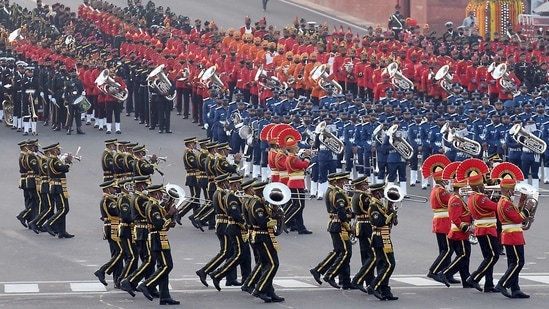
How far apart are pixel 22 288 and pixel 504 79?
19872 millimetres

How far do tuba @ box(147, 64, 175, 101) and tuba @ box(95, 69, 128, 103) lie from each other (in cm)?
80

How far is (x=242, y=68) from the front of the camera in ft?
164

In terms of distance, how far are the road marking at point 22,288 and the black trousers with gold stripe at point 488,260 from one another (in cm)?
734

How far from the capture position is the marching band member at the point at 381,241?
96.2 feet

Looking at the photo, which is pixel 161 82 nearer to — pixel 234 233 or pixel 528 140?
pixel 528 140

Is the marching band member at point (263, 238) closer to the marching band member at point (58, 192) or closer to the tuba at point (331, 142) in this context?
the marching band member at point (58, 192)

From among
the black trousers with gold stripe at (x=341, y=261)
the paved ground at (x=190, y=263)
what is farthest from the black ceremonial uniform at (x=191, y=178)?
the black trousers with gold stripe at (x=341, y=261)

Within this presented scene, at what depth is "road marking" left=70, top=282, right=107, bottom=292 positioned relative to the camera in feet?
99.5

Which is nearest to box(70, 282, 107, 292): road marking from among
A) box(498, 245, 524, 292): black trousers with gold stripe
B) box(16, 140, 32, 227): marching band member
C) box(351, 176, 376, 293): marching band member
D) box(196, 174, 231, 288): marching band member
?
box(196, 174, 231, 288): marching band member

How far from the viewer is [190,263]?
108ft

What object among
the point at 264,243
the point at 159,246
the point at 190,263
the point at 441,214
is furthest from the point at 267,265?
the point at 190,263

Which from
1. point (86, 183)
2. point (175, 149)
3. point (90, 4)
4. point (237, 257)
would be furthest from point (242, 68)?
point (237, 257)

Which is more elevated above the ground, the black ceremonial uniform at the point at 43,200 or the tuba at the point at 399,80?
the tuba at the point at 399,80

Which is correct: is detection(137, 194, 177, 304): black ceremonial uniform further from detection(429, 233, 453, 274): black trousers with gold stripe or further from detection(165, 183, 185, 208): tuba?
detection(429, 233, 453, 274): black trousers with gold stripe
